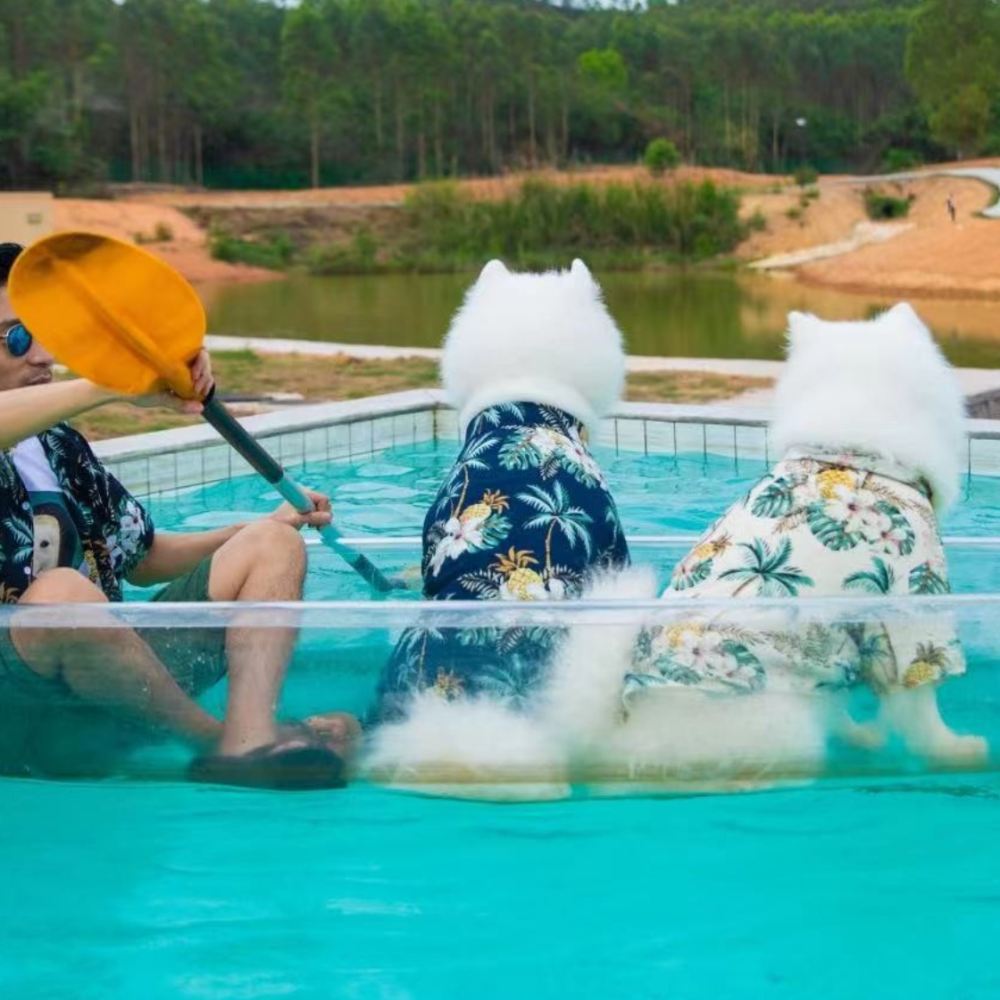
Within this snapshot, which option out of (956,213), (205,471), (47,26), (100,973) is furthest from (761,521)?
(47,26)

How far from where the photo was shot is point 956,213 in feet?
96.2

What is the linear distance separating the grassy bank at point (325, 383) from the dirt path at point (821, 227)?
36.7 feet

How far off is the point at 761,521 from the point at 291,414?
153 inches

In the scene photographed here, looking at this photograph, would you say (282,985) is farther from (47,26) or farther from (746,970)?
(47,26)

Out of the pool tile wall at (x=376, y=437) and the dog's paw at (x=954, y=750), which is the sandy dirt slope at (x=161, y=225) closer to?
the pool tile wall at (x=376, y=437)

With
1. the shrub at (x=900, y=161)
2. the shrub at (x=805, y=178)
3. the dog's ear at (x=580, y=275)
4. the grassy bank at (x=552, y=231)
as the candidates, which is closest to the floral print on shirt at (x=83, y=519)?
the dog's ear at (x=580, y=275)

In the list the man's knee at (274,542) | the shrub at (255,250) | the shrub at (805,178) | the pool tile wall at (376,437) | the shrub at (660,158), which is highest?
the shrub at (660,158)

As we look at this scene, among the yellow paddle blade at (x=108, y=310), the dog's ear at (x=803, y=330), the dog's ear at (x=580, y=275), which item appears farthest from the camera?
the dog's ear at (x=580, y=275)

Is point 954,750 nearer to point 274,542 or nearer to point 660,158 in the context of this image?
point 274,542

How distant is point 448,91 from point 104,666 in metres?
47.8

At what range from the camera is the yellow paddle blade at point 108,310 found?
236 cm

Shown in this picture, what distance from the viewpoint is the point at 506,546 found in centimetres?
261

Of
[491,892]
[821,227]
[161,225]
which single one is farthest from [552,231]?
[491,892]

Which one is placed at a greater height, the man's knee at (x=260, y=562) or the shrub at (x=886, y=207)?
the shrub at (x=886, y=207)
